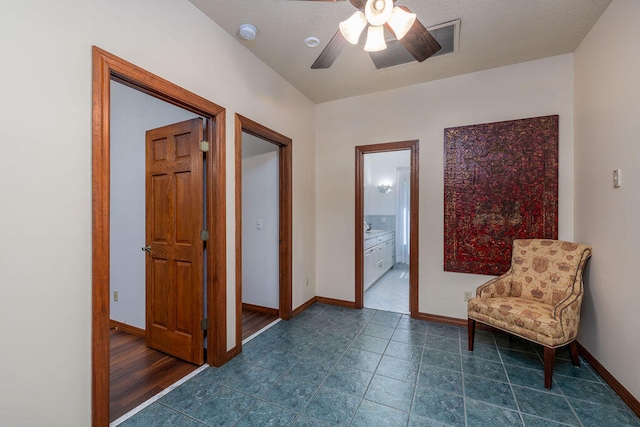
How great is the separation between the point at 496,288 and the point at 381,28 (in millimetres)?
2333

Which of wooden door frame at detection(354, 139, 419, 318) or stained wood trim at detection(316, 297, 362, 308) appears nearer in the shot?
wooden door frame at detection(354, 139, 419, 318)

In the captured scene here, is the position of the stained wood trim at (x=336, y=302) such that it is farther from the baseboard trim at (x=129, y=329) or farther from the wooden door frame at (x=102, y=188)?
the wooden door frame at (x=102, y=188)

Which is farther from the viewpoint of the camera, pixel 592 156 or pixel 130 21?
pixel 592 156

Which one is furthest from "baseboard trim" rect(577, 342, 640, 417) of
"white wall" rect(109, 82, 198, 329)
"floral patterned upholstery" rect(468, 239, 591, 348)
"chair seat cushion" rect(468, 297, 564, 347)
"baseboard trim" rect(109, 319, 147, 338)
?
"white wall" rect(109, 82, 198, 329)

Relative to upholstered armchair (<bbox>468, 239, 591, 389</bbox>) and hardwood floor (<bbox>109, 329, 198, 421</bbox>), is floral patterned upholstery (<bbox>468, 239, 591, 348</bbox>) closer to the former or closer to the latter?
upholstered armchair (<bbox>468, 239, 591, 389</bbox>)

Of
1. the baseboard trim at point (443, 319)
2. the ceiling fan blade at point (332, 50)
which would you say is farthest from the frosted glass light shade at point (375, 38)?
the baseboard trim at point (443, 319)

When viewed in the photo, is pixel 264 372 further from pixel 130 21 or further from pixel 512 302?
pixel 130 21

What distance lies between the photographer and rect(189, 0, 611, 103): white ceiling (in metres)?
1.99

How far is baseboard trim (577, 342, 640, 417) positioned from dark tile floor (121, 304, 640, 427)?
0.04m

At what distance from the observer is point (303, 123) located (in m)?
3.51

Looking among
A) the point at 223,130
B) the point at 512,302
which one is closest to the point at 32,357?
the point at 223,130

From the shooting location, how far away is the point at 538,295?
240cm

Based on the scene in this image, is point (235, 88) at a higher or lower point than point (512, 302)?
higher

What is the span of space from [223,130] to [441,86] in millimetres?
2429
